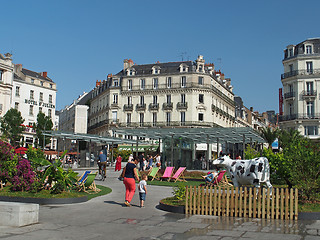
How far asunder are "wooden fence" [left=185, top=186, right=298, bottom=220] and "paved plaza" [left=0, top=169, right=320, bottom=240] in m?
0.34

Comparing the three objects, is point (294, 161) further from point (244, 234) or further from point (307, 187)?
point (244, 234)

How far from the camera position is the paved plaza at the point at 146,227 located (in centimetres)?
738

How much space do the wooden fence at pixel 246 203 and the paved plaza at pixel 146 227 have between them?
34 cm

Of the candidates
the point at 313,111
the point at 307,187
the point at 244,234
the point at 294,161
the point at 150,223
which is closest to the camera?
the point at 244,234

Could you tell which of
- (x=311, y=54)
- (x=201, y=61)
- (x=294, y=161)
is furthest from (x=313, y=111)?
(x=294, y=161)

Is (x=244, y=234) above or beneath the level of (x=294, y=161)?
beneath

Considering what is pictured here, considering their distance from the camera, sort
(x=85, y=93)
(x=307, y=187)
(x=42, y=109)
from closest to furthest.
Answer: (x=307, y=187), (x=42, y=109), (x=85, y=93)

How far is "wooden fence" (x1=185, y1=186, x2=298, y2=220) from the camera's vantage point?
365 inches

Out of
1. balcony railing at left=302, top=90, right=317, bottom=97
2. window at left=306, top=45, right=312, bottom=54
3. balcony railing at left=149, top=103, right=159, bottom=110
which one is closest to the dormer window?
balcony railing at left=149, top=103, right=159, bottom=110

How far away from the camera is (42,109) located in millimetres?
65562

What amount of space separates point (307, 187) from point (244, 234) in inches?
165

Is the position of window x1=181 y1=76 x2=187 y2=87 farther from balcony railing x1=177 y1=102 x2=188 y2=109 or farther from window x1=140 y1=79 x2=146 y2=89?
window x1=140 y1=79 x2=146 y2=89

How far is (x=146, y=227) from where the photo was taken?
27.4ft

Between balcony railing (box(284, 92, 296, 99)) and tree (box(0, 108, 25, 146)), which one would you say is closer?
tree (box(0, 108, 25, 146))
